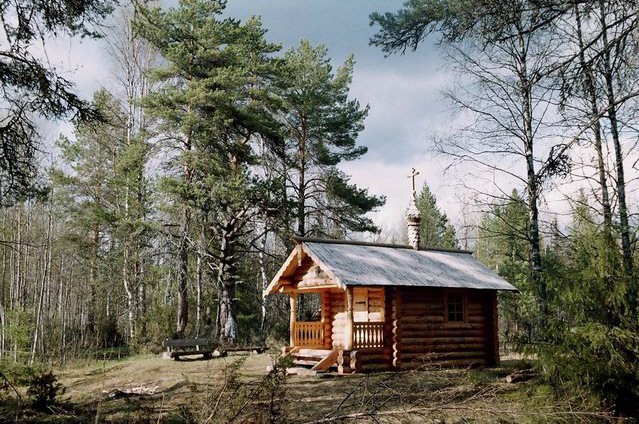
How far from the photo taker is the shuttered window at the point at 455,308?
1747cm

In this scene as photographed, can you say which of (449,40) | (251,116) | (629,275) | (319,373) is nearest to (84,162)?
(251,116)

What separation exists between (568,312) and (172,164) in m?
18.3

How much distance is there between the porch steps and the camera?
15.4 metres

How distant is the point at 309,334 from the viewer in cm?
1845

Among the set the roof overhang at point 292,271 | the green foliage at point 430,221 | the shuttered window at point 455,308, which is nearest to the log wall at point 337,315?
the roof overhang at point 292,271

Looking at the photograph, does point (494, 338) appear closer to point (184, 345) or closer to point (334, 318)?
point (334, 318)

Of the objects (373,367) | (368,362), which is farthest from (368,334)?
(373,367)

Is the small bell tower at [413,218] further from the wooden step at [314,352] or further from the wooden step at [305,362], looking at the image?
the wooden step at [305,362]

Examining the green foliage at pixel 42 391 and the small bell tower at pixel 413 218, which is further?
the small bell tower at pixel 413 218

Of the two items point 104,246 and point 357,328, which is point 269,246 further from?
point 357,328

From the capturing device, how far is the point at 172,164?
76.2 feet

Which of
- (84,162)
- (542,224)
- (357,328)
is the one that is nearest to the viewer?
(542,224)

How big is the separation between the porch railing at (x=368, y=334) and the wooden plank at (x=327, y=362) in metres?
0.64

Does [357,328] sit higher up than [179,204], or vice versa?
[179,204]
